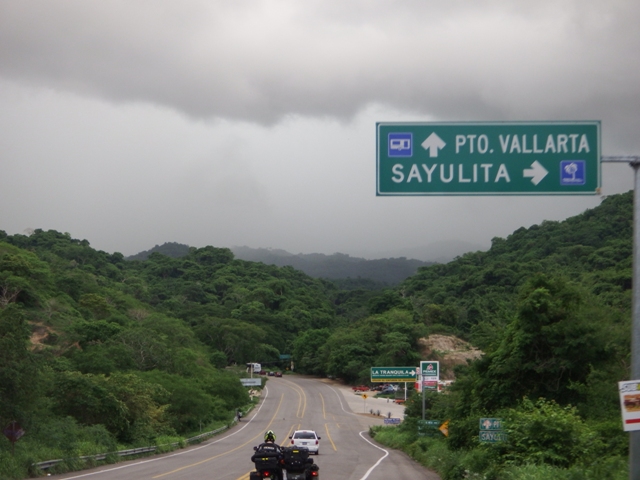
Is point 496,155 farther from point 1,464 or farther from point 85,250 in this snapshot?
point 85,250

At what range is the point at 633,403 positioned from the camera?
27.0 ft

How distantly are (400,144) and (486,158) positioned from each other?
116 cm

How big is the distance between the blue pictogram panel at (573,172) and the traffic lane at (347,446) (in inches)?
559

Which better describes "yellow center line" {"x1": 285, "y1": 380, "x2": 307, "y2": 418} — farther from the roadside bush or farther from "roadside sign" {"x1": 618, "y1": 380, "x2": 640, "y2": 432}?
"roadside sign" {"x1": 618, "y1": 380, "x2": 640, "y2": 432}

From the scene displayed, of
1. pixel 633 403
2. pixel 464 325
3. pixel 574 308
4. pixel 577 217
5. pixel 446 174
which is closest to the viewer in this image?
pixel 633 403

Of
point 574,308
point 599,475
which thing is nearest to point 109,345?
point 574,308

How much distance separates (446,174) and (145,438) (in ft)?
96.2

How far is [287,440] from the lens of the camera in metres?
42.4

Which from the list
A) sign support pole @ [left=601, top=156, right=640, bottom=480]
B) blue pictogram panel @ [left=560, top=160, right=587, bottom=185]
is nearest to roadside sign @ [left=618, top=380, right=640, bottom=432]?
sign support pole @ [left=601, top=156, right=640, bottom=480]

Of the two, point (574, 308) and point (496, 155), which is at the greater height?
point (496, 155)

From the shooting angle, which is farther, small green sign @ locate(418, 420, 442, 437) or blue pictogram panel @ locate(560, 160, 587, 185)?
small green sign @ locate(418, 420, 442, 437)

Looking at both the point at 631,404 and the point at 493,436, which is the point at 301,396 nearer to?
the point at 493,436

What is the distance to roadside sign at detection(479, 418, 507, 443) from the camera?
609 inches

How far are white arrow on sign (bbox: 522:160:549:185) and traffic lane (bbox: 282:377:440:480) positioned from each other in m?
14.1
